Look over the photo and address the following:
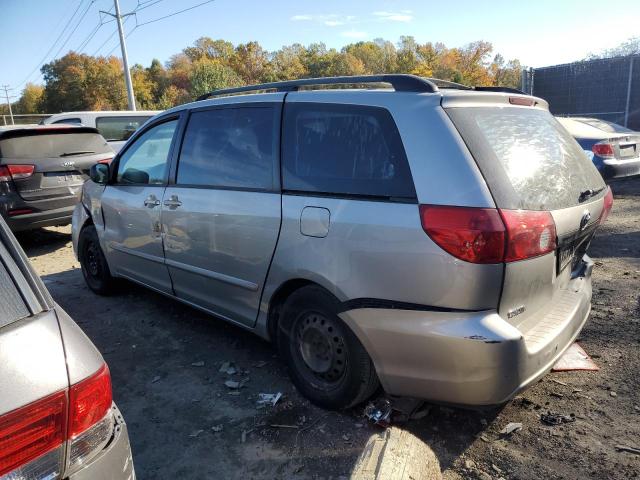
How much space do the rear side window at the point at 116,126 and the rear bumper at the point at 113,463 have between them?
391 inches

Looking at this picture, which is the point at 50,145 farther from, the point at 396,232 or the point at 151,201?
the point at 396,232

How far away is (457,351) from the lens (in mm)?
2135

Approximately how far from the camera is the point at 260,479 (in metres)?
2.34

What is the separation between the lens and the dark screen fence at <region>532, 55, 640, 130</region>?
15.7 metres

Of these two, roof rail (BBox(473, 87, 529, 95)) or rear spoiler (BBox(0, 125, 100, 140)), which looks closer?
roof rail (BBox(473, 87, 529, 95))

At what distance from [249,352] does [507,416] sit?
1.83 metres

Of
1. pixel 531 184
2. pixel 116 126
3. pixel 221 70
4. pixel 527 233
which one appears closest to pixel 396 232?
pixel 527 233

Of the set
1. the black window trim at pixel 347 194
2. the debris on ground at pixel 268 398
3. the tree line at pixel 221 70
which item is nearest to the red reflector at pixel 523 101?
the black window trim at pixel 347 194

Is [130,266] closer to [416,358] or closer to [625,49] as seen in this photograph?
[416,358]

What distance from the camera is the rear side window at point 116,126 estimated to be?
10445mm

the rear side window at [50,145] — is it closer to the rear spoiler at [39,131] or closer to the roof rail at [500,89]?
the rear spoiler at [39,131]

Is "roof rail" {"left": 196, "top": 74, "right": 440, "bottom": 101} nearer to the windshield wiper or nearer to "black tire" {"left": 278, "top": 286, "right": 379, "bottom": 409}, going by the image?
the windshield wiper

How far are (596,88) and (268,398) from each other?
18.1 m

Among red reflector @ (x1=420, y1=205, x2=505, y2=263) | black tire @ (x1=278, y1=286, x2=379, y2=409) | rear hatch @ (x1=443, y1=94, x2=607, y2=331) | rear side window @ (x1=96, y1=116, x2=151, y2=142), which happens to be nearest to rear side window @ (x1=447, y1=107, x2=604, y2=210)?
rear hatch @ (x1=443, y1=94, x2=607, y2=331)
